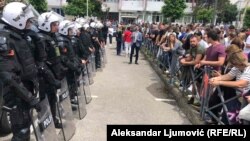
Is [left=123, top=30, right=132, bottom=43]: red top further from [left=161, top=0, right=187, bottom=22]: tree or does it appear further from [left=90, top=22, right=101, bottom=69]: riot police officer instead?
[left=161, top=0, right=187, bottom=22]: tree

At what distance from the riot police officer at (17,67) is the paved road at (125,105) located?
1456 millimetres

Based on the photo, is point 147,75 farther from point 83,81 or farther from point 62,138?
point 62,138

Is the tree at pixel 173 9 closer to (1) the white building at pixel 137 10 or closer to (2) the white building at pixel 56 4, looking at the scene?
(1) the white building at pixel 137 10

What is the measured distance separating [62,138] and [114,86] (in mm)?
4996

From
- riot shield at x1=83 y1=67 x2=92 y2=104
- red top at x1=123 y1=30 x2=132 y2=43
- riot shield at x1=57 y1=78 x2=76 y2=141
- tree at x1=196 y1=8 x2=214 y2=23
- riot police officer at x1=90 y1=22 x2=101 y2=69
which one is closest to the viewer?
riot shield at x1=57 y1=78 x2=76 y2=141

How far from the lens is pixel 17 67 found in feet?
12.4

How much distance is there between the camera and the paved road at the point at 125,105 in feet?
20.3

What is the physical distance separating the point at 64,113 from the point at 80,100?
4.50 feet

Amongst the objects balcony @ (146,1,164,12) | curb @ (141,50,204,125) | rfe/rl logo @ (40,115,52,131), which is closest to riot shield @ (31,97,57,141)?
rfe/rl logo @ (40,115,52,131)

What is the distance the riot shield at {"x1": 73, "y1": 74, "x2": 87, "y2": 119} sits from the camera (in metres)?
6.53

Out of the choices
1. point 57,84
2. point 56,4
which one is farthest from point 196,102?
point 56,4

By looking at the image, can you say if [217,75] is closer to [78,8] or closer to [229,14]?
[78,8]


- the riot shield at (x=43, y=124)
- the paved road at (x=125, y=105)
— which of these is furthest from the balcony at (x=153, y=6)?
the riot shield at (x=43, y=124)

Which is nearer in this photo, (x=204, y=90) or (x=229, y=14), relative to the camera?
(x=204, y=90)
